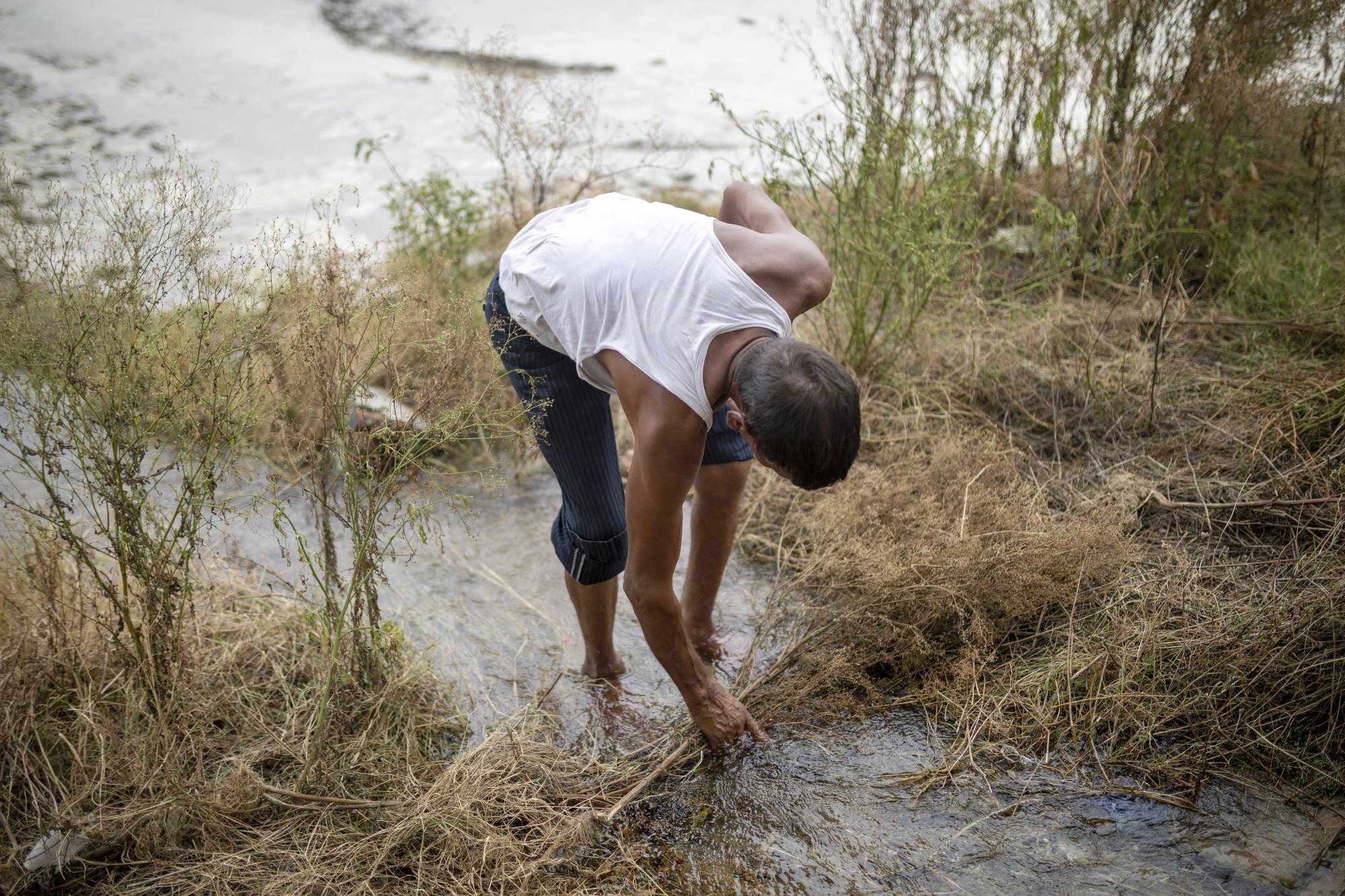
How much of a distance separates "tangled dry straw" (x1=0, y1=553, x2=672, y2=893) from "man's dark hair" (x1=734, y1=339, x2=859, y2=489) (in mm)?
999

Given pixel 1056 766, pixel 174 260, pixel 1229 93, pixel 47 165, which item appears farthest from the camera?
pixel 47 165

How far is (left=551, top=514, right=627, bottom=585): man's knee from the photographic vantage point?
2.35 m

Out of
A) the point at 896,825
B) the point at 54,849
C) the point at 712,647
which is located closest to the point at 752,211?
Result: the point at 712,647

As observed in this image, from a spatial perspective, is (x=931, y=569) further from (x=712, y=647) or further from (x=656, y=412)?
(x=656, y=412)

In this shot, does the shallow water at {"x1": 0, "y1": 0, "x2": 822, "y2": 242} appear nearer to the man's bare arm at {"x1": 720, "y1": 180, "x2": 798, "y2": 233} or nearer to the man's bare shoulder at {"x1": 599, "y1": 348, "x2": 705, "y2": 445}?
the man's bare arm at {"x1": 720, "y1": 180, "x2": 798, "y2": 233}

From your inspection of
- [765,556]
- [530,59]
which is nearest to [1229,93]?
[765,556]

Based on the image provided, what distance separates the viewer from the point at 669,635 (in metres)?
2.04

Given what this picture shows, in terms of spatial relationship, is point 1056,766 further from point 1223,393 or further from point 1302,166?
point 1302,166

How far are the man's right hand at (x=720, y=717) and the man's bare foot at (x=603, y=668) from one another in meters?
0.41

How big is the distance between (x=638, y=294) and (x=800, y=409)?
417 millimetres

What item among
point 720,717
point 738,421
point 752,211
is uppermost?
point 752,211

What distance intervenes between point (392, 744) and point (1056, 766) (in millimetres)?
1599

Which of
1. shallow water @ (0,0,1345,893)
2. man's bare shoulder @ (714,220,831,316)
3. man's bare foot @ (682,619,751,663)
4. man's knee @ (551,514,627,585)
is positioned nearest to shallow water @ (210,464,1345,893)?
shallow water @ (0,0,1345,893)

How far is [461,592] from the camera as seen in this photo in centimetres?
323
